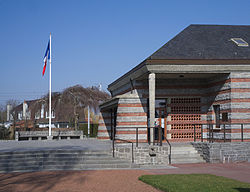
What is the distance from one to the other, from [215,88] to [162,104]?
335cm

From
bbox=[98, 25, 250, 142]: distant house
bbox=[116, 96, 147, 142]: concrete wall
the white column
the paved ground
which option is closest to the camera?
the paved ground

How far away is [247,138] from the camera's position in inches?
738

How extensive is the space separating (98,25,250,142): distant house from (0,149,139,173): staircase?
124 inches

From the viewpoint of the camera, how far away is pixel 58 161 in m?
14.4

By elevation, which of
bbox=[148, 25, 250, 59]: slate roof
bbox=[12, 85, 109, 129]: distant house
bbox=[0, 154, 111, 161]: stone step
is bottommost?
bbox=[0, 154, 111, 161]: stone step

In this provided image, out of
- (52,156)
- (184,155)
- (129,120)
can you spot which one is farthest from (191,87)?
(52,156)

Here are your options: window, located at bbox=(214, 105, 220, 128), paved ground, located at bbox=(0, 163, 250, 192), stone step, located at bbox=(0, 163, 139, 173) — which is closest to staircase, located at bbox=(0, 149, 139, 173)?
stone step, located at bbox=(0, 163, 139, 173)

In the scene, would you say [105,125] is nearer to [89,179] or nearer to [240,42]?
[240,42]

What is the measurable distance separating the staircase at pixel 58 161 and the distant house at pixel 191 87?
316 centimetres

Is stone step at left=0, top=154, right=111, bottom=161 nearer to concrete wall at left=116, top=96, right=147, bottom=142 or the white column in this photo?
the white column

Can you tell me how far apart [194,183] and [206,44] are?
11909 millimetres

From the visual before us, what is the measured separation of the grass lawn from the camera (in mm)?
9242

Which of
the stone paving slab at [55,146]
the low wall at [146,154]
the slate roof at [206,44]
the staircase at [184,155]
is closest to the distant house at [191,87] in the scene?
the slate roof at [206,44]

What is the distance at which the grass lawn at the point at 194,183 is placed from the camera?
9.24m
